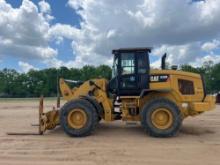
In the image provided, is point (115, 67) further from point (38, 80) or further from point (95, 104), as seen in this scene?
point (38, 80)

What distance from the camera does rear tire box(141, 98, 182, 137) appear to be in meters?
11.0

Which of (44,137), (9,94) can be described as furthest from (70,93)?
(9,94)

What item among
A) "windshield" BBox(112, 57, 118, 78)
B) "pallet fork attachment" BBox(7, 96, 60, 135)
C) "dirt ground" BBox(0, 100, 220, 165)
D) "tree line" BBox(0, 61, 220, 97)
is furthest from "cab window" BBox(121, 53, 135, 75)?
"tree line" BBox(0, 61, 220, 97)

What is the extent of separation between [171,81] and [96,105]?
8.20ft

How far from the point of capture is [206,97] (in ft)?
39.1

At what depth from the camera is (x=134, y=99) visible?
11.8 meters

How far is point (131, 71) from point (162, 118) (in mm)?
1803

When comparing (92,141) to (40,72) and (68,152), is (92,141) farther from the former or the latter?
(40,72)

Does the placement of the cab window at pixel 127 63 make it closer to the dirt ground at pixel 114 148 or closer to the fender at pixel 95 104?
the fender at pixel 95 104

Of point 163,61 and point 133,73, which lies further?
point 163,61

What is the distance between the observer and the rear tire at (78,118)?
11211 mm

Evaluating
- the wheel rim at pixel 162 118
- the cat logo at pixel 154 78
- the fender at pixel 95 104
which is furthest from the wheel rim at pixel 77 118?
the cat logo at pixel 154 78

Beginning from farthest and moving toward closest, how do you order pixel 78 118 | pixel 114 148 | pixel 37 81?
pixel 37 81, pixel 78 118, pixel 114 148

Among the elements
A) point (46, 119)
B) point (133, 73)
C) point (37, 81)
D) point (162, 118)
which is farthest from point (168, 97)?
point (37, 81)
